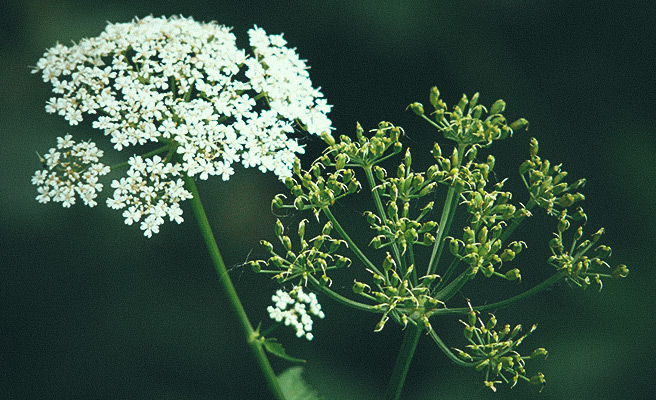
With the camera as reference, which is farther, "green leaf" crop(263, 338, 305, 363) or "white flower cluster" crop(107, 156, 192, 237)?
"white flower cluster" crop(107, 156, 192, 237)

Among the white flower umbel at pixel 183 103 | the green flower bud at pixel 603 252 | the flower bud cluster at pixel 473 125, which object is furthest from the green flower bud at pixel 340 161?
the green flower bud at pixel 603 252

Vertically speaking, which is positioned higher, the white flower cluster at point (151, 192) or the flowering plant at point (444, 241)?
the white flower cluster at point (151, 192)

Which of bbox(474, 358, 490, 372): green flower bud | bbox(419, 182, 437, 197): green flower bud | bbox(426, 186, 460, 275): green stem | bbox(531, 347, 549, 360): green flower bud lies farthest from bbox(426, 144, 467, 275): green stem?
bbox(531, 347, 549, 360): green flower bud

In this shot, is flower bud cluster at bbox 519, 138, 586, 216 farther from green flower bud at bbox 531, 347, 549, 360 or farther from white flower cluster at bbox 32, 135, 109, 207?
white flower cluster at bbox 32, 135, 109, 207

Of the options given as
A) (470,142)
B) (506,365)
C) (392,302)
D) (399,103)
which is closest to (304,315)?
(392,302)

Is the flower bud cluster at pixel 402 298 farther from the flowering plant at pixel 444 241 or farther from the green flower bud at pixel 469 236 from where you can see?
the green flower bud at pixel 469 236

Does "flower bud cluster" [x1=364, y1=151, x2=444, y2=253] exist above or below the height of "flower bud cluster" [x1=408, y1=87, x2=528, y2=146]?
below

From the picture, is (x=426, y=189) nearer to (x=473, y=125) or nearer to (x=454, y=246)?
(x=454, y=246)

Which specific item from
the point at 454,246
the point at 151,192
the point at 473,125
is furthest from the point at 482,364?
the point at 151,192
